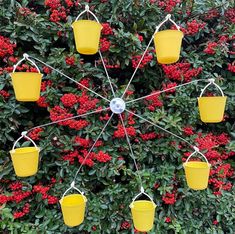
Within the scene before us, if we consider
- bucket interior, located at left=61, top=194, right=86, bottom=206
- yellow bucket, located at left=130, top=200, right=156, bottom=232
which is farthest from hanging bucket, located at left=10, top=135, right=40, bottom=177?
yellow bucket, located at left=130, top=200, right=156, bottom=232

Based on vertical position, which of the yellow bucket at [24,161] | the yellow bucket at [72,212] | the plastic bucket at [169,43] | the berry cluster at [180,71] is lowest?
the yellow bucket at [72,212]

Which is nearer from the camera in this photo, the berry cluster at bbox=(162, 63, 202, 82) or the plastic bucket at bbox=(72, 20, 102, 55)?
the plastic bucket at bbox=(72, 20, 102, 55)

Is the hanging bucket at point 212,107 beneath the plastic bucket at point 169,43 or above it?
A: beneath

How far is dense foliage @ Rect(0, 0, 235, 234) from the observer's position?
1.75m

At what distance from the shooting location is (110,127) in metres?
1.83

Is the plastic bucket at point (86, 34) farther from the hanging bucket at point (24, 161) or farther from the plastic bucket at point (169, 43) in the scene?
the hanging bucket at point (24, 161)

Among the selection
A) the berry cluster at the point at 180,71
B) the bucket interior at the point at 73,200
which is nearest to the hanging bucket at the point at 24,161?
the bucket interior at the point at 73,200

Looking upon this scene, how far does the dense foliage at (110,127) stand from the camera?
175 cm

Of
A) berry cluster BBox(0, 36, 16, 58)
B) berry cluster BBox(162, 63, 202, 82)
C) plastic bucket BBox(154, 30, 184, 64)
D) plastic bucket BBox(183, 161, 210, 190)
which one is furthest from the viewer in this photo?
berry cluster BBox(162, 63, 202, 82)

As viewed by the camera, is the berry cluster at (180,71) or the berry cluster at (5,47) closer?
the berry cluster at (5,47)

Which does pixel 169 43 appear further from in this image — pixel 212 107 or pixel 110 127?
pixel 110 127

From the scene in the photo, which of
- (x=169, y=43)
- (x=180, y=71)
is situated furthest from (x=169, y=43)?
(x=180, y=71)

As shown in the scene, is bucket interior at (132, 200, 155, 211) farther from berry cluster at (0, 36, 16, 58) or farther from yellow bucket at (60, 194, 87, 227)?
berry cluster at (0, 36, 16, 58)

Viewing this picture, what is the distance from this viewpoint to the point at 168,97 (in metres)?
1.87
